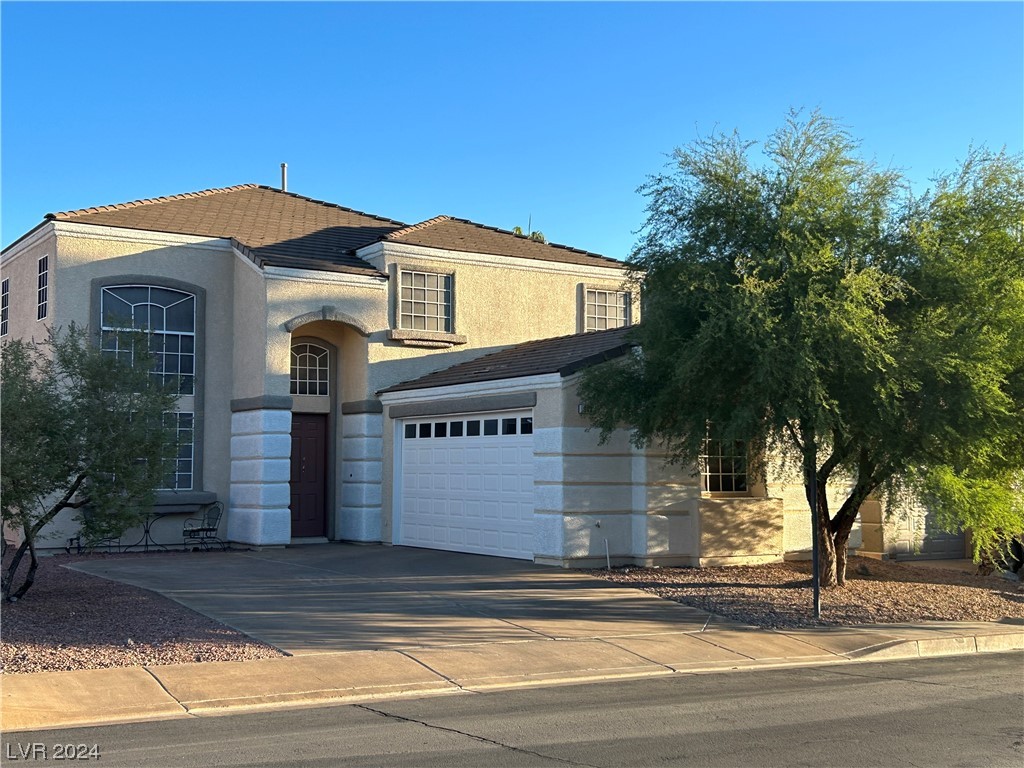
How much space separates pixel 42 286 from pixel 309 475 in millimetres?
6518

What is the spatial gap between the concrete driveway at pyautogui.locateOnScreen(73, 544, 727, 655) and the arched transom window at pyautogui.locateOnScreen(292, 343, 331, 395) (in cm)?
459

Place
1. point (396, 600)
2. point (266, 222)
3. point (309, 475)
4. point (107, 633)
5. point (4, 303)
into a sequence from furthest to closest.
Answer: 1. point (266, 222)
2. point (4, 303)
3. point (309, 475)
4. point (396, 600)
5. point (107, 633)

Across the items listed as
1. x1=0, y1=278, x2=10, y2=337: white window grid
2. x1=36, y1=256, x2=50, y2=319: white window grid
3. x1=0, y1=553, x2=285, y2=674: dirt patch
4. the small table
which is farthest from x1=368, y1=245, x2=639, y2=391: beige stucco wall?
x1=0, y1=553, x2=285, y2=674: dirt patch

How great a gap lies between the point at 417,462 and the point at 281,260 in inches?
190

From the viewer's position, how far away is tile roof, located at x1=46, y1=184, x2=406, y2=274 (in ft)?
71.7

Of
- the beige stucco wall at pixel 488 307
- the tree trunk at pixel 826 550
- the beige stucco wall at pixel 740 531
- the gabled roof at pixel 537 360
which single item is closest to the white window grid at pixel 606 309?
the beige stucco wall at pixel 488 307

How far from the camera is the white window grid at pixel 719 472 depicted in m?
19.0

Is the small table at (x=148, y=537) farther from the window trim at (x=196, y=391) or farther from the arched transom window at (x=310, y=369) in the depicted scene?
the arched transom window at (x=310, y=369)

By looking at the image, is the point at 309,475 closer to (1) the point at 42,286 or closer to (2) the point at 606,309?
(1) the point at 42,286

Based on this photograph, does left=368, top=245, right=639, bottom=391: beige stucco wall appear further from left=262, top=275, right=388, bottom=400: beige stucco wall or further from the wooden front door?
the wooden front door

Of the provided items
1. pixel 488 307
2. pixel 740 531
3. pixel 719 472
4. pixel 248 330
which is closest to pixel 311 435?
pixel 248 330

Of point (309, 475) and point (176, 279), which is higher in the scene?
point (176, 279)

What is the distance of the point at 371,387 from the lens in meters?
22.3

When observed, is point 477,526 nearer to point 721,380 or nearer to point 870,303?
point 721,380
